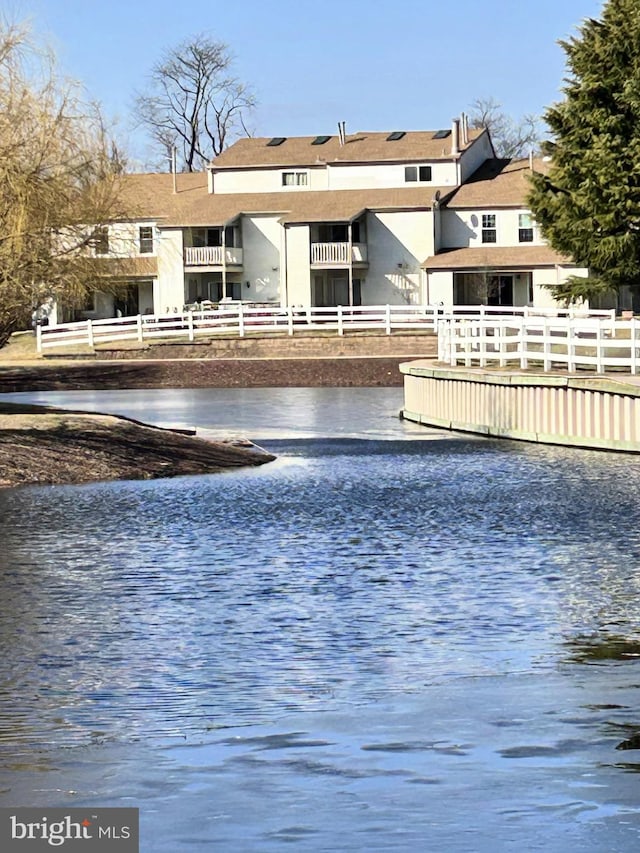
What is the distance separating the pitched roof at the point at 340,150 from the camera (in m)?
79.6

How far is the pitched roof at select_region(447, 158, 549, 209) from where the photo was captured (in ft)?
251

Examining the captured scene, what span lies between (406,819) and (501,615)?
16.5 ft

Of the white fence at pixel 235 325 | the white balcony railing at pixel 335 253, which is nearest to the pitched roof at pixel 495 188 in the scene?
the white balcony railing at pixel 335 253

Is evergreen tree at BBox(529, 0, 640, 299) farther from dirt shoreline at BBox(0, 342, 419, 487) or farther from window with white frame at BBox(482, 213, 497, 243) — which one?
window with white frame at BBox(482, 213, 497, 243)

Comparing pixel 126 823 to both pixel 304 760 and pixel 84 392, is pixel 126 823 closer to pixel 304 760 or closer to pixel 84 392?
pixel 304 760

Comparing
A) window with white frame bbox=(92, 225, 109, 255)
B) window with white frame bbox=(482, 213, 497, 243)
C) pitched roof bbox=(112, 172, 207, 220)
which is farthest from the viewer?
pitched roof bbox=(112, 172, 207, 220)

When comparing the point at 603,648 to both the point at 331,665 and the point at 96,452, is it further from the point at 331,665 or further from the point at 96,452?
the point at 96,452

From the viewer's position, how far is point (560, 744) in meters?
7.61

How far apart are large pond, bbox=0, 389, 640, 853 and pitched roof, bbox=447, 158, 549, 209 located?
5740cm

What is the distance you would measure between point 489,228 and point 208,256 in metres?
13.3

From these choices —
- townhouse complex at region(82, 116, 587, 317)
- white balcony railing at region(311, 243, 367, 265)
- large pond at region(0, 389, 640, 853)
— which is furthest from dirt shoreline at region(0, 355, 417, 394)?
large pond at region(0, 389, 640, 853)

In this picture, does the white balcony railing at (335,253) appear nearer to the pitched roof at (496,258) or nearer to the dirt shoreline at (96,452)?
the pitched roof at (496,258)

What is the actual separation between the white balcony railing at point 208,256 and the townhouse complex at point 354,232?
5 centimetres

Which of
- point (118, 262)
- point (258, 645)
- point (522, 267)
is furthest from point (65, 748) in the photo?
point (522, 267)
